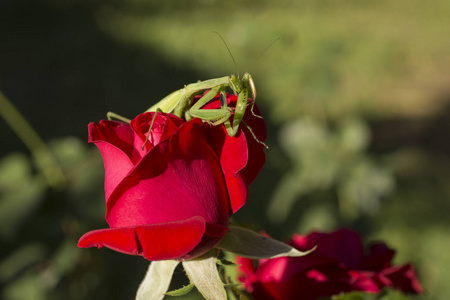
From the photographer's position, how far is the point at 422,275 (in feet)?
5.02

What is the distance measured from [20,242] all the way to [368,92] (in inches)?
75.6

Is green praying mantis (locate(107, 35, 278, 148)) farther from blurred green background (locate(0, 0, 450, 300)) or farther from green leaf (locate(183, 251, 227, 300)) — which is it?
blurred green background (locate(0, 0, 450, 300))

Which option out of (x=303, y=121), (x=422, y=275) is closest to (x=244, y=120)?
(x=303, y=121)

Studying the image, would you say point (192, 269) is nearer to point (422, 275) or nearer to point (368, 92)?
point (422, 275)

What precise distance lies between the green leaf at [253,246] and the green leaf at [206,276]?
0.02 meters

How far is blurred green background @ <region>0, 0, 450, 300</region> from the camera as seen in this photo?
3.23 ft

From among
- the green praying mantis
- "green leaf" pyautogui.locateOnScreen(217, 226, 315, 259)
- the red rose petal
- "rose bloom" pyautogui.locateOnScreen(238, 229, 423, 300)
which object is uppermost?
the green praying mantis

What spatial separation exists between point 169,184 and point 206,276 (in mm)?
67

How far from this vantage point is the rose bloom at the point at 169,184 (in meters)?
0.30

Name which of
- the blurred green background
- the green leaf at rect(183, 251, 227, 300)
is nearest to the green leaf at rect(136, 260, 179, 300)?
the green leaf at rect(183, 251, 227, 300)

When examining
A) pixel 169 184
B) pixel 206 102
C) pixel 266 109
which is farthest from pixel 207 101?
pixel 266 109

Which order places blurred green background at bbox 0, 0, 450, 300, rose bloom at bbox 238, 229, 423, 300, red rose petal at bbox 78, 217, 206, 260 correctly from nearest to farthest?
red rose petal at bbox 78, 217, 206, 260, rose bloom at bbox 238, 229, 423, 300, blurred green background at bbox 0, 0, 450, 300

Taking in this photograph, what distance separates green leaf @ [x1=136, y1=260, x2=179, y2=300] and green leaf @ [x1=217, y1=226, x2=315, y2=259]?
0.13 feet

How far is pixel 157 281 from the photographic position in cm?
35
